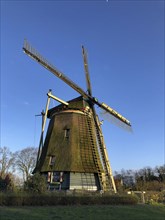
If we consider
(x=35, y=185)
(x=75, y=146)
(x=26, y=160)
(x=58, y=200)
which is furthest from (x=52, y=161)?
(x=26, y=160)

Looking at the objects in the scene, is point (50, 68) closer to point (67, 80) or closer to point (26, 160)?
point (67, 80)

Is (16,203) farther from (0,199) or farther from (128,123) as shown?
(128,123)

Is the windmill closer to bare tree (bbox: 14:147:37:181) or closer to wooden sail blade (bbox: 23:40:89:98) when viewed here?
wooden sail blade (bbox: 23:40:89:98)

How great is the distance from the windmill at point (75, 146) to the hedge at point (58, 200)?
13.1 feet

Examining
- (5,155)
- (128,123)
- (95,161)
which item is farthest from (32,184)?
(5,155)

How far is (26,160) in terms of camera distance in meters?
47.1

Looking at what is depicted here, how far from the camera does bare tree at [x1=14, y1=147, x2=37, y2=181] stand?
152 feet

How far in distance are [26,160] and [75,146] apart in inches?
1095

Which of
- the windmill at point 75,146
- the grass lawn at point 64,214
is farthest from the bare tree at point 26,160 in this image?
the grass lawn at point 64,214

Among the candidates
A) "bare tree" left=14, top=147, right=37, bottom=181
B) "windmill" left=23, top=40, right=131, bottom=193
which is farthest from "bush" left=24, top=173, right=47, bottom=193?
"bare tree" left=14, top=147, right=37, bottom=181

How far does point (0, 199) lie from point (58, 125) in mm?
11097

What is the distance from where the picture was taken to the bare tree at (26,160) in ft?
152

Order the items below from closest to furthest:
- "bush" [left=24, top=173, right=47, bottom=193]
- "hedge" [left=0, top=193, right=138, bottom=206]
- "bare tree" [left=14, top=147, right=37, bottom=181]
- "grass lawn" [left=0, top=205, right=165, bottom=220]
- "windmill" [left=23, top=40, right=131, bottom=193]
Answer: "grass lawn" [left=0, top=205, right=165, bottom=220]
"hedge" [left=0, top=193, right=138, bottom=206]
"bush" [left=24, top=173, right=47, bottom=193]
"windmill" [left=23, top=40, right=131, bottom=193]
"bare tree" [left=14, top=147, right=37, bottom=181]

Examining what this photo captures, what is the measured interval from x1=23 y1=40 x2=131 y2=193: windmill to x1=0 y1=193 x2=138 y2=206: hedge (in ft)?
13.1
